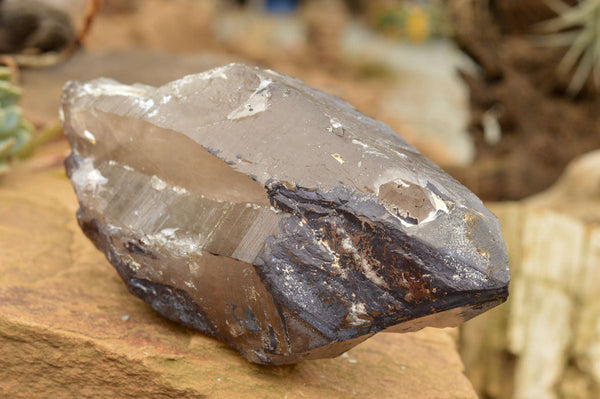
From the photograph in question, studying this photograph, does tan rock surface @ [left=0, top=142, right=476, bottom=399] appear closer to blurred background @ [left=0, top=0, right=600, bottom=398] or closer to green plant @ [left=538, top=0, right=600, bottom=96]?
blurred background @ [left=0, top=0, right=600, bottom=398]

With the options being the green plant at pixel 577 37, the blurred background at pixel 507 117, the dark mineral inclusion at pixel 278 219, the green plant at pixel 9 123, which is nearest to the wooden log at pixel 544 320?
the blurred background at pixel 507 117

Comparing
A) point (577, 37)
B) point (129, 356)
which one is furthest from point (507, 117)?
point (129, 356)

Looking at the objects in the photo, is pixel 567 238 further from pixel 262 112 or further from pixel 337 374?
pixel 262 112

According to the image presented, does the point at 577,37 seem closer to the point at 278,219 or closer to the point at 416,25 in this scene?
the point at 278,219

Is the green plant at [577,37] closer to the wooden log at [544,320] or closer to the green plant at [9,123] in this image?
the wooden log at [544,320]

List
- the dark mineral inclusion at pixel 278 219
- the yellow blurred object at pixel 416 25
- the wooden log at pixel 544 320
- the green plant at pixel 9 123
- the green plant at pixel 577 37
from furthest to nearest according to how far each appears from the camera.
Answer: the yellow blurred object at pixel 416 25
the green plant at pixel 577 37
the wooden log at pixel 544 320
the green plant at pixel 9 123
the dark mineral inclusion at pixel 278 219
